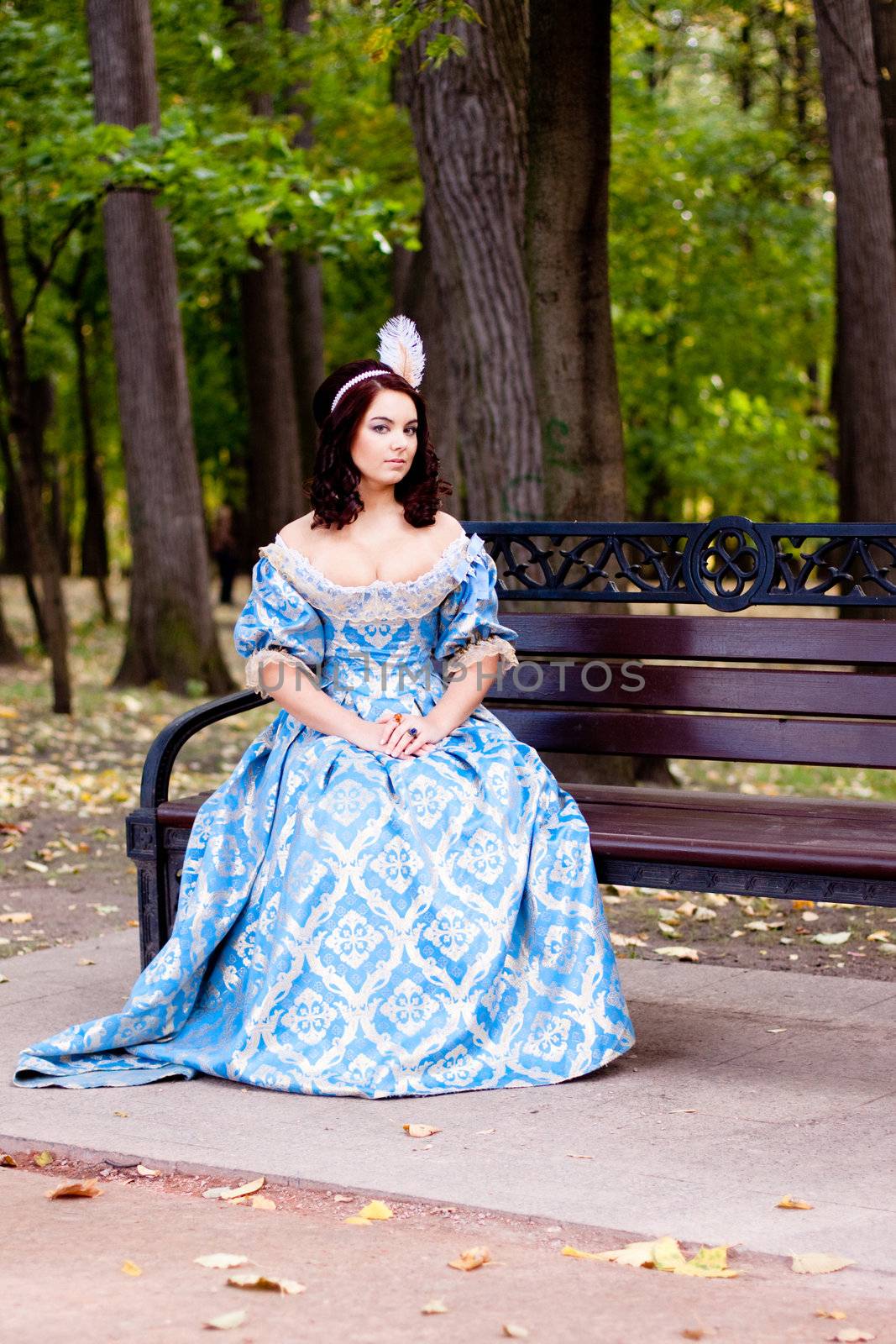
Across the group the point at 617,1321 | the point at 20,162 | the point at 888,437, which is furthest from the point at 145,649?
the point at 617,1321

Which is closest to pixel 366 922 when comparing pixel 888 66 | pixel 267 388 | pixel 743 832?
pixel 743 832

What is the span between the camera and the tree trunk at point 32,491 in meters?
11.4

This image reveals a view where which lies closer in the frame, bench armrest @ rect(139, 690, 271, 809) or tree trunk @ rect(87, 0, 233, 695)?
bench armrest @ rect(139, 690, 271, 809)

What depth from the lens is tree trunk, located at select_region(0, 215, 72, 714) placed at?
11398 millimetres

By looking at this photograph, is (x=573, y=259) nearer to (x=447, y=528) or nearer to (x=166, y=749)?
(x=447, y=528)

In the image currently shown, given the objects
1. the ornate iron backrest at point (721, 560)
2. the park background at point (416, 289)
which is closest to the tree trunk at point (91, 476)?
the park background at point (416, 289)

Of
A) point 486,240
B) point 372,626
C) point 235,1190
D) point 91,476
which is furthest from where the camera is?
point 91,476

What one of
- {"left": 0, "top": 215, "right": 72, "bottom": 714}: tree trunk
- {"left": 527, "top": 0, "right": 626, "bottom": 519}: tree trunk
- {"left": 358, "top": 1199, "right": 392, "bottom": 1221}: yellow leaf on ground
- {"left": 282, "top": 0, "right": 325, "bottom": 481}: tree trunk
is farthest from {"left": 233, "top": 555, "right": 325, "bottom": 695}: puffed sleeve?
{"left": 282, "top": 0, "right": 325, "bottom": 481}: tree trunk

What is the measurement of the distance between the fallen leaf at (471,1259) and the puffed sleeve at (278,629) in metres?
1.78

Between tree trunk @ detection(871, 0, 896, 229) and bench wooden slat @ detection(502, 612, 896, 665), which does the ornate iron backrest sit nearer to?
bench wooden slat @ detection(502, 612, 896, 665)

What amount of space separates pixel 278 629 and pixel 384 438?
0.56m

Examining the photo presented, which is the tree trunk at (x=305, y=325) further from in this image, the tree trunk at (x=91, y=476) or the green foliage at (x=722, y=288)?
the green foliage at (x=722, y=288)

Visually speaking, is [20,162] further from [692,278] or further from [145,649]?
[692,278]

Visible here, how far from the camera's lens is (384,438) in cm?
456
